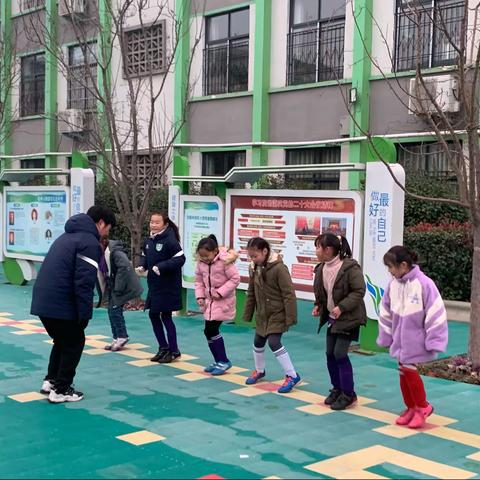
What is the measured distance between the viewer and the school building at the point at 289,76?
1430cm

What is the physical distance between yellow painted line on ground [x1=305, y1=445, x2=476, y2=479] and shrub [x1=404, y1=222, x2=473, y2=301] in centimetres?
646

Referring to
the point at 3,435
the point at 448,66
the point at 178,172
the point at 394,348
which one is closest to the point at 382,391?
the point at 394,348

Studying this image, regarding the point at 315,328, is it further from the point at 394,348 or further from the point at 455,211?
the point at 394,348

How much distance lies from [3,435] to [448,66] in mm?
11250

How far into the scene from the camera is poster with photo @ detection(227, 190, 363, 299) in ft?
29.5

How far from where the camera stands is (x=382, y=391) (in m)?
6.98

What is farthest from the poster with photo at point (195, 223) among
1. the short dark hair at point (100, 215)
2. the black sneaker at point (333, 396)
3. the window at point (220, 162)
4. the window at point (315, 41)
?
the window at point (220, 162)

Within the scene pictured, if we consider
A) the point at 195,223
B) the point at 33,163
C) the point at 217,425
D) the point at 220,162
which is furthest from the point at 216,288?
the point at 33,163

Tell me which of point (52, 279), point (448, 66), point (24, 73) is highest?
point (24, 73)

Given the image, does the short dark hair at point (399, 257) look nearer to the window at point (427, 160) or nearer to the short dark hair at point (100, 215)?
the short dark hair at point (100, 215)

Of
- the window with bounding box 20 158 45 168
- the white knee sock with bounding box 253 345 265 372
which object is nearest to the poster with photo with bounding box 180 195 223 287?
the white knee sock with bounding box 253 345 265 372

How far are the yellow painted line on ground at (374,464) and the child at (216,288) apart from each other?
2.58m

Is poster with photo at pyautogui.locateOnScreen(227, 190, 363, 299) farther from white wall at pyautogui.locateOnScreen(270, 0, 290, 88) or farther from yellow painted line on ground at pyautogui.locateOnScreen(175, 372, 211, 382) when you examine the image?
white wall at pyautogui.locateOnScreen(270, 0, 290, 88)

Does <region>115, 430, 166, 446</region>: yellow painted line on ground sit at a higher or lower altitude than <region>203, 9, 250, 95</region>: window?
lower
